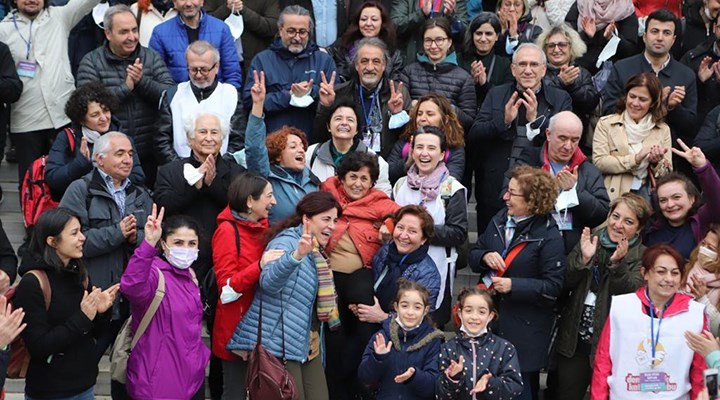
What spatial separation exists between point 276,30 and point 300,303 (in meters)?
3.90

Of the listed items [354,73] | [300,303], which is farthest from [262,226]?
[354,73]

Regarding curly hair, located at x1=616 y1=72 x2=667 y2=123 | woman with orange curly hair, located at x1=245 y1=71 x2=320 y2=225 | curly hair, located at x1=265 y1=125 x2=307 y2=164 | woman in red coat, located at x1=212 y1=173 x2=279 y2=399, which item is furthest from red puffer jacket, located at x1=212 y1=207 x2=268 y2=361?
curly hair, located at x1=616 y1=72 x2=667 y2=123

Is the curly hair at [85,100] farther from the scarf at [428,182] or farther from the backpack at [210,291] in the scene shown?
the scarf at [428,182]

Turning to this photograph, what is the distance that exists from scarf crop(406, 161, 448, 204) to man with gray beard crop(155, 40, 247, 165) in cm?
153

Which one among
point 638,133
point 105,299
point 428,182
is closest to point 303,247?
point 105,299

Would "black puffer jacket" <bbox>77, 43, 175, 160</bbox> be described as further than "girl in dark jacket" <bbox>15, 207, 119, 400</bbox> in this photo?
Yes

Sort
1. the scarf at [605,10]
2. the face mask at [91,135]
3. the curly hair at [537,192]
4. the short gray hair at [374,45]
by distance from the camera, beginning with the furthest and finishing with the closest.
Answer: the scarf at [605,10] → the short gray hair at [374,45] → the face mask at [91,135] → the curly hair at [537,192]

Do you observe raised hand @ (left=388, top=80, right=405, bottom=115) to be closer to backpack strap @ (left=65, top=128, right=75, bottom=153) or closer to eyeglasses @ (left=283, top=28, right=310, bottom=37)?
eyeglasses @ (left=283, top=28, right=310, bottom=37)

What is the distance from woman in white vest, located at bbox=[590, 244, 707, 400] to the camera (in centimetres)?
776

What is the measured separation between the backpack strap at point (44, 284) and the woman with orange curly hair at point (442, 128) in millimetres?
2874

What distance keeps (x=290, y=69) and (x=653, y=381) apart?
13.1 feet

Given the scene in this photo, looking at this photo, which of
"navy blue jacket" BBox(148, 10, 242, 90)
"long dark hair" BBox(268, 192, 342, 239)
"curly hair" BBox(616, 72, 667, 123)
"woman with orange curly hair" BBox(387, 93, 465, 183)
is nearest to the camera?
"long dark hair" BBox(268, 192, 342, 239)

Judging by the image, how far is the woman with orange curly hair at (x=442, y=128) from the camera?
9.22m

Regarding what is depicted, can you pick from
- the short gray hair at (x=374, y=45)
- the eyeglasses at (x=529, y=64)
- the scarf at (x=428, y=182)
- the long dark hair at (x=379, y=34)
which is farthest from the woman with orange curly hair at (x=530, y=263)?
the long dark hair at (x=379, y=34)
